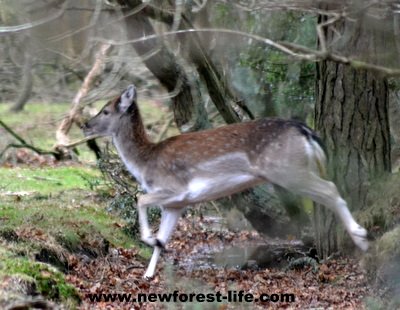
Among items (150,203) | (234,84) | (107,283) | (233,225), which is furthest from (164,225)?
(234,84)

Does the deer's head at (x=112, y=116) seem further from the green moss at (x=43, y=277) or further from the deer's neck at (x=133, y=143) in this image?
the green moss at (x=43, y=277)

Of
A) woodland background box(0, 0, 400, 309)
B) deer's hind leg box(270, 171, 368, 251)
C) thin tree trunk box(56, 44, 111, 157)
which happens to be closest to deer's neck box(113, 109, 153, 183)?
woodland background box(0, 0, 400, 309)

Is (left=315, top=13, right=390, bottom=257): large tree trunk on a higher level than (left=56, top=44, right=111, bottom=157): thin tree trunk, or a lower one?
higher

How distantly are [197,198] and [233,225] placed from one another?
4100mm

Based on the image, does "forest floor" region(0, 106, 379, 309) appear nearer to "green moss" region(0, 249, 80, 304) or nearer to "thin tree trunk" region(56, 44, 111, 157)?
"green moss" region(0, 249, 80, 304)

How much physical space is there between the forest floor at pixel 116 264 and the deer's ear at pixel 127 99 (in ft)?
3.94

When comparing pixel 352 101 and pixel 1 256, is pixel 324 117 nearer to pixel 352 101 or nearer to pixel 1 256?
pixel 352 101

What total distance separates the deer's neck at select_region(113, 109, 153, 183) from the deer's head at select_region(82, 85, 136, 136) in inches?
2.4

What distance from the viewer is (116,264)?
1030 centimetres

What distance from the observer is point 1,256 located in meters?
8.02

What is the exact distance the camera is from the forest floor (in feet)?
24.7

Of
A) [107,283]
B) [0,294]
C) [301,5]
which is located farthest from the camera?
[107,283]

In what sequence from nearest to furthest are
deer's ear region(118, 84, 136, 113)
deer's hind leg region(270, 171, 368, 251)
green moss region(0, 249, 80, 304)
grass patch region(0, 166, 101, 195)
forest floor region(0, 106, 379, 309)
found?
green moss region(0, 249, 80, 304), forest floor region(0, 106, 379, 309), deer's hind leg region(270, 171, 368, 251), deer's ear region(118, 84, 136, 113), grass patch region(0, 166, 101, 195)

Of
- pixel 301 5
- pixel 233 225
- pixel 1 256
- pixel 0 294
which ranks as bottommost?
pixel 233 225
